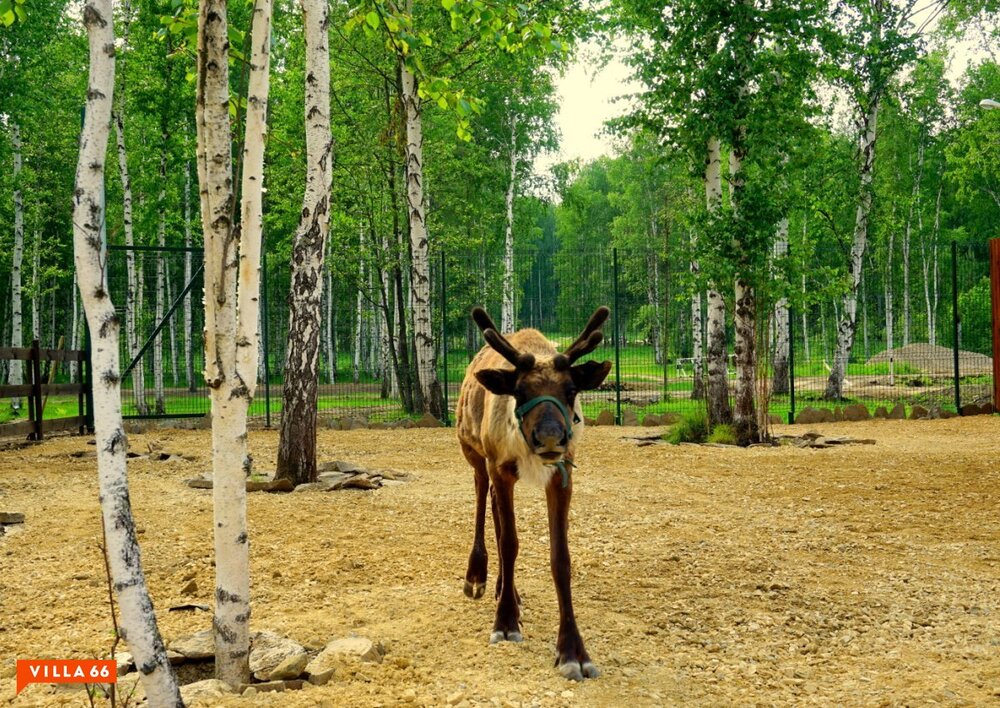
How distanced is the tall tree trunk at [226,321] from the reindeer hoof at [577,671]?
146cm

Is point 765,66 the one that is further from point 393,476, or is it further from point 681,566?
point 681,566

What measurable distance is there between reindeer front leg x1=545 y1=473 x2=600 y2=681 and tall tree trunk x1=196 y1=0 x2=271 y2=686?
1473 mm

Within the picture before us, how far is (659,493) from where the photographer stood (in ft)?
29.6

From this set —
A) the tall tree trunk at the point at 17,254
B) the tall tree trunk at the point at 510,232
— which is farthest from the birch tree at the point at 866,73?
the tall tree trunk at the point at 17,254

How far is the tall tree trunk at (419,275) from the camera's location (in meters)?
16.4

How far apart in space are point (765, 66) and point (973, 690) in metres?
10.9

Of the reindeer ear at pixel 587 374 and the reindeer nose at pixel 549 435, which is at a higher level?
the reindeer ear at pixel 587 374

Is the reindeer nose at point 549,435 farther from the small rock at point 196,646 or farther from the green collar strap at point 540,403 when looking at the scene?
the small rock at point 196,646

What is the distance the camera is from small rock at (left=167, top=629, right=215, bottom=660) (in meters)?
4.04

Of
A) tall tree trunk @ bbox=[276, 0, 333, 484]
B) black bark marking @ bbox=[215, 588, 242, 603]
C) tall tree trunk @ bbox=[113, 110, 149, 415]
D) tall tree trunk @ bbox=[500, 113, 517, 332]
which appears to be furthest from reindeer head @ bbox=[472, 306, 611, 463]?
tall tree trunk @ bbox=[500, 113, 517, 332]

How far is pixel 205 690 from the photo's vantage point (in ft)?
11.7

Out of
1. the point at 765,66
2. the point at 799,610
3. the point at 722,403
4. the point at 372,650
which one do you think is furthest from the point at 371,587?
the point at 765,66

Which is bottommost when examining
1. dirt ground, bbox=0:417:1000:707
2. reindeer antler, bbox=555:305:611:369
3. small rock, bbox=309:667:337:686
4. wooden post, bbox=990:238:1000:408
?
dirt ground, bbox=0:417:1000:707

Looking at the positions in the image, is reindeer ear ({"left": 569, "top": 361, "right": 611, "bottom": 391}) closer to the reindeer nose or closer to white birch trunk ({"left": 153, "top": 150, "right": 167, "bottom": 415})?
the reindeer nose
